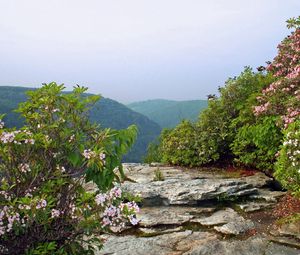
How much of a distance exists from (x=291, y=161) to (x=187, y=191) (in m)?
2.79

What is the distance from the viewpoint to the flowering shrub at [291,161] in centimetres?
866

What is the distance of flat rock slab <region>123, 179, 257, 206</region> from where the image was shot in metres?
10.2

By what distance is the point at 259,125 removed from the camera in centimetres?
1316

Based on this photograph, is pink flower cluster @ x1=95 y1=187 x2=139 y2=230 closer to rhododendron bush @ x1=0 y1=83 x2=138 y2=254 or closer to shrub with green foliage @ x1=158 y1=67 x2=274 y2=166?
rhododendron bush @ x1=0 y1=83 x2=138 y2=254

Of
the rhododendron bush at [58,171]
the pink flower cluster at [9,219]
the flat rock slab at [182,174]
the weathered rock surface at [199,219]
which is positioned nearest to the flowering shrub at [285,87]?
the flat rock slab at [182,174]

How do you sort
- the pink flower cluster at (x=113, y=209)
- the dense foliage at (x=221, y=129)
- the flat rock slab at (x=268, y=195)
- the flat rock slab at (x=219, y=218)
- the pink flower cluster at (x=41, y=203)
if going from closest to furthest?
the pink flower cluster at (x=41, y=203) → the pink flower cluster at (x=113, y=209) → the flat rock slab at (x=219, y=218) → the flat rock slab at (x=268, y=195) → the dense foliage at (x=221, y=129)

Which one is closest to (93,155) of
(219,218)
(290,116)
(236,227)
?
(236,227)

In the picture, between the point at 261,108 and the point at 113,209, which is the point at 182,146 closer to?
the point at 261,108

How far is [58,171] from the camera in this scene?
4.80 m

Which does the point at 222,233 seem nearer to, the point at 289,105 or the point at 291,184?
the point at 291,184

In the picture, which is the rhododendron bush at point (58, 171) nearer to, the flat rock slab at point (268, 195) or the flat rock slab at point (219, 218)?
the flat rock slab at point (219, 218)

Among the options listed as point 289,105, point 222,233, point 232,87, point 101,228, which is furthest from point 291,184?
point 232,87

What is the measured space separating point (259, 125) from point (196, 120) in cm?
386

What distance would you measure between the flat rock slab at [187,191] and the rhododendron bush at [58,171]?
197 inches
